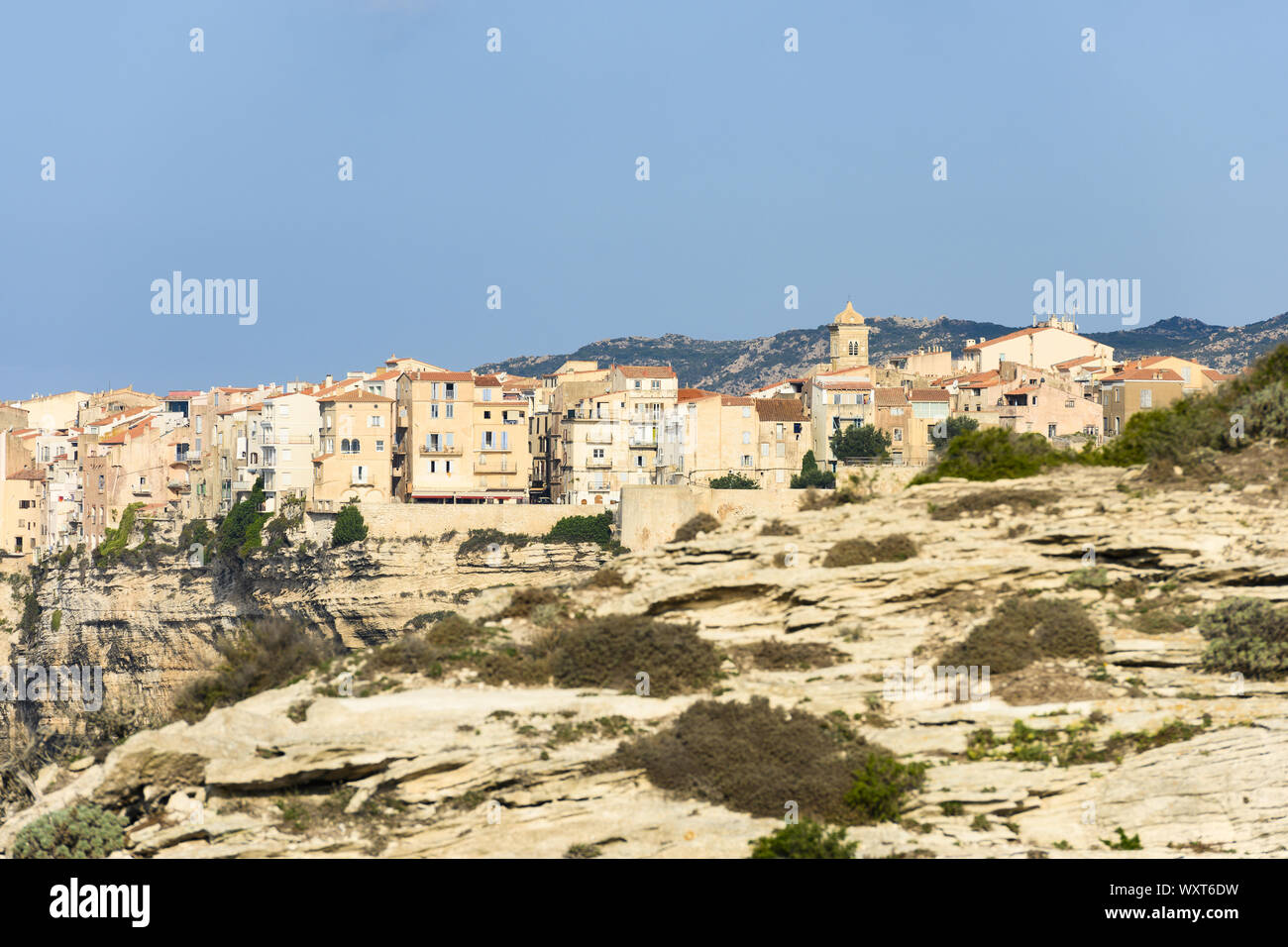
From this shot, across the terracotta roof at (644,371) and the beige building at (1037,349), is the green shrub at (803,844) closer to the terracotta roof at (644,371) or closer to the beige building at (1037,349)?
the terracotta roof at (644,371)

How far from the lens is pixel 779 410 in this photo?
9412 cm

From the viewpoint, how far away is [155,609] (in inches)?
3342

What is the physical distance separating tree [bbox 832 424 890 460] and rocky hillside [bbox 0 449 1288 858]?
182ft

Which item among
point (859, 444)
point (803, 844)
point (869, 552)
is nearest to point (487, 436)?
point (859, 444)

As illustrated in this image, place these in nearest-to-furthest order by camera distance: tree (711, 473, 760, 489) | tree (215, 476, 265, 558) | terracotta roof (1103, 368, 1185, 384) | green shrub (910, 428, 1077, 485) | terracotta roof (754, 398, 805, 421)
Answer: green shrub (910, 428, 1077, 485), tree (215, 476, 265, 558), tree (711, 473, 760, 489), terracotta roof (1103, 368, 1185, 384), terracotta roof (754, 398, 805, 421)

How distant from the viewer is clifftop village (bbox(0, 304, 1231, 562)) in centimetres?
8594

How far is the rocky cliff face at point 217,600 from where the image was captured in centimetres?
7556

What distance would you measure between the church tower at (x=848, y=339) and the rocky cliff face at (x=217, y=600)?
4788cm
